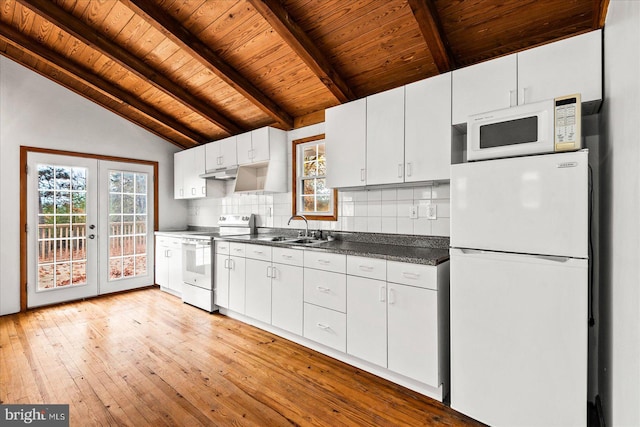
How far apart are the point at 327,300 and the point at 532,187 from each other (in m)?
1.69

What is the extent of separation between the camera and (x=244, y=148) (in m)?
3.96

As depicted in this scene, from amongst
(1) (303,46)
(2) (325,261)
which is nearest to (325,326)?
(2) (325,261)

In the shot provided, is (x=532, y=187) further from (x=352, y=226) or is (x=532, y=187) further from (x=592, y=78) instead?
(x=352, y=226)

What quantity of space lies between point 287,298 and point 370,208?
1.20 meters

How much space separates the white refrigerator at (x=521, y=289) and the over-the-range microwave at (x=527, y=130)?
62mm

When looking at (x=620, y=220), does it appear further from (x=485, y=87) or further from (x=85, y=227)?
(x=85, y=227)

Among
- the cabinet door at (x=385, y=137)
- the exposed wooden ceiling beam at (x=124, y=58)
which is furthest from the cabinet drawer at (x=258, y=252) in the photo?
the exposed wooden ceiling beam at (x=124, y=58)

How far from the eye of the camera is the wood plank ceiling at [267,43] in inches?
86.7

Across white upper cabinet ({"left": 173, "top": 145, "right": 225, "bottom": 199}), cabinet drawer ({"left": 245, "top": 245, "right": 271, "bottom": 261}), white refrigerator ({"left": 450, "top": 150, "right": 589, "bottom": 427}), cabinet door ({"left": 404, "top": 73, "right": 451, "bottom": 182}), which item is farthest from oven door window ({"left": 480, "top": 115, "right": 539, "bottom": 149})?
white upper cabinet ({"left": 173, "top": 145, "right": 225, "bottom": 199})

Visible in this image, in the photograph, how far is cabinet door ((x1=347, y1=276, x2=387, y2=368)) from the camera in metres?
2.27

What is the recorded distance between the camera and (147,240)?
16.5 ft

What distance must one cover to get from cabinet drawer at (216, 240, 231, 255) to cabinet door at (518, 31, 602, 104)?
3059mm

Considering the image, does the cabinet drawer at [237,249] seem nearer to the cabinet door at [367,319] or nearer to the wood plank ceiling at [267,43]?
the cabinet door at [367,319]

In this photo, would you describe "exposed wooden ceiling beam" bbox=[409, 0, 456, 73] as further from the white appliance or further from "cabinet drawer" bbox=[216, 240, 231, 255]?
the white appliance
